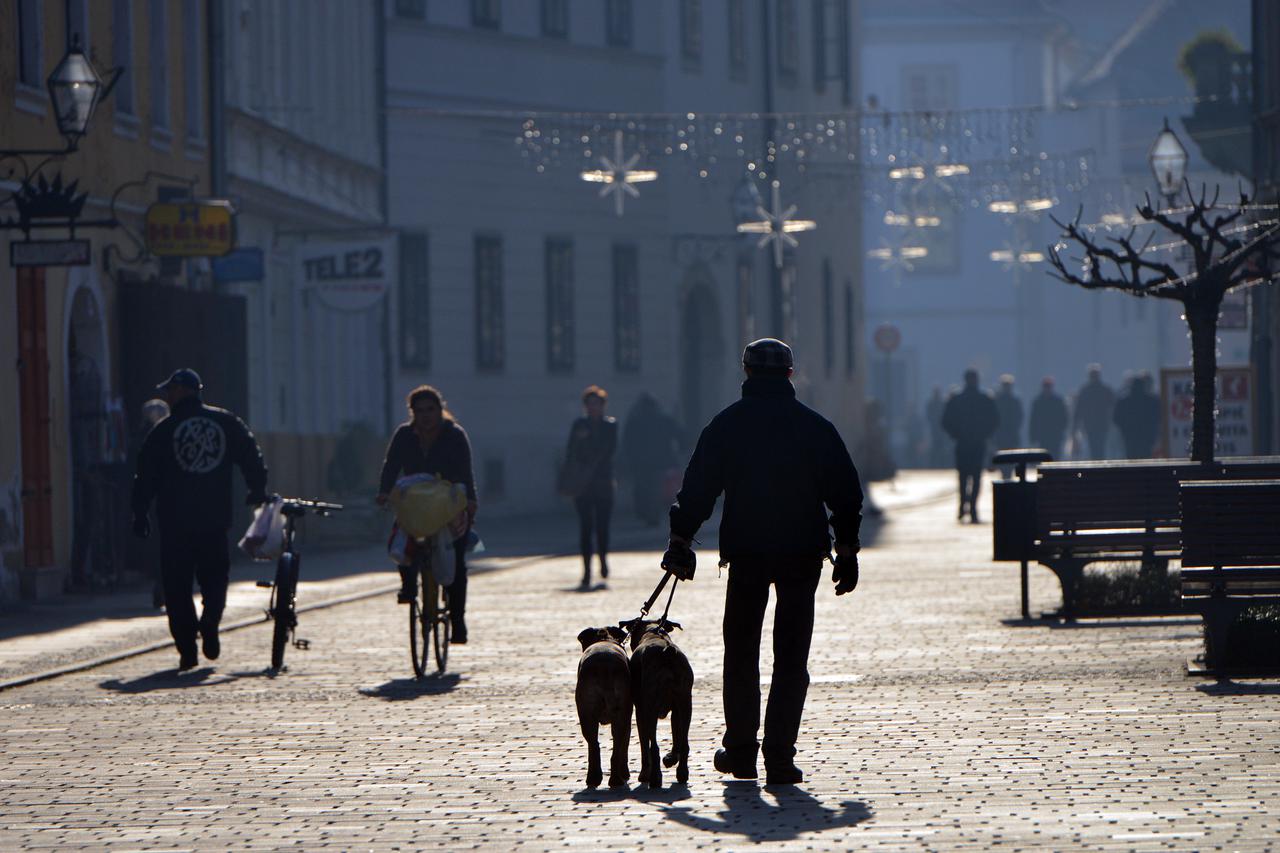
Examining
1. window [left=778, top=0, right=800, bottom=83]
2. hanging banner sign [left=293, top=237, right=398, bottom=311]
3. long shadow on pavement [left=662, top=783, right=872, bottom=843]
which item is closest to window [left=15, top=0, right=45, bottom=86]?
hanging banner sign [left=293, top=237, right=398, bottom=311]

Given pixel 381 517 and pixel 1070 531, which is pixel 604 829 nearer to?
pixel 1070 531

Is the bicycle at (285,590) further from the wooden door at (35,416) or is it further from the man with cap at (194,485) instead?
the wooden door at (35,416)

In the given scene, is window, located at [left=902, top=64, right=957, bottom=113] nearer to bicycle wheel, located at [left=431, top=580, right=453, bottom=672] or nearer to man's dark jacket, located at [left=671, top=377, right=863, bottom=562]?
bicycle wheel, located at [left=431, top=580, right=453, bottom=672]

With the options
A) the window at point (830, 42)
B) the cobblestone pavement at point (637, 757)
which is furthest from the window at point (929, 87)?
the cobblestone pavement at point (637, 757)

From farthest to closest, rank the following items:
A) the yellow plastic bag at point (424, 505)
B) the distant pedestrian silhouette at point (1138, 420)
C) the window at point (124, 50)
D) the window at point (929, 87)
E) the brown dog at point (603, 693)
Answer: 1. the window at point (929, 87)
2. the distant pedestrian silhouette at point (1138, 420)
3. the window at point (124, 50)
4. the yellow plastic bag at point (424, 505)
5. the brown dog at point (603, 693)

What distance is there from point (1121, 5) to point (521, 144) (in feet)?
192

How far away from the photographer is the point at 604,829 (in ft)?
29.5

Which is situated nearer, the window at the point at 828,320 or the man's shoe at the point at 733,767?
the man's shoe at the point at 733,767

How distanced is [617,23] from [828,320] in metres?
11.8

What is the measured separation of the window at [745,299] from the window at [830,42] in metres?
6.36

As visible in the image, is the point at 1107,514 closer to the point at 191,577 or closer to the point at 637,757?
the point at 191,577

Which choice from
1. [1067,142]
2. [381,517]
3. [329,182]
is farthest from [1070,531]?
[1067,142]

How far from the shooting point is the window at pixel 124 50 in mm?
26812

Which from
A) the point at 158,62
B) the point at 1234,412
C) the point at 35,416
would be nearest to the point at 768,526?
the point at 35,416
